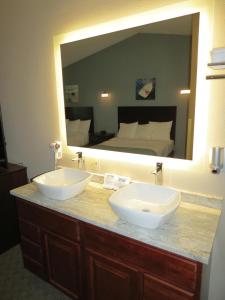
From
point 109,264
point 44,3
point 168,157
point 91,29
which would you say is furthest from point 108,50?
point 109,264

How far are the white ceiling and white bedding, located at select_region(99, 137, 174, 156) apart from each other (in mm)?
743

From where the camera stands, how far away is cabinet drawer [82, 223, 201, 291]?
104cm

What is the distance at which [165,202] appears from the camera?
142 cm

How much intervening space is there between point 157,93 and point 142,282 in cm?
122

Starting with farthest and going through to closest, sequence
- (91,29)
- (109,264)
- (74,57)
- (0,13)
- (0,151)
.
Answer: (0,151) < (0,13) < (74,57) < (91,29) < (109,264)

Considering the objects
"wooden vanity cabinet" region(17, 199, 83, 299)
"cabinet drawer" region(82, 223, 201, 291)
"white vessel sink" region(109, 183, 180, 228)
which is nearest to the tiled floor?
"wooden vanity cabinet" region(17, 199, 83, 299)

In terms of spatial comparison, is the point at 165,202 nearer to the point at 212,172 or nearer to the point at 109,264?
the point at 212,172

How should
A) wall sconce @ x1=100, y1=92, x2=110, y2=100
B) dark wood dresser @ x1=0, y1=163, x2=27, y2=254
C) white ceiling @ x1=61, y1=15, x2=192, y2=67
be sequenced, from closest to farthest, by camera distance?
white ceiling @ x1=61, y1=15, x2=192, y2=67 → wall sconce @ x1=100, y1=92, x2=110, y2=100 → dark wood dresser @ x1=0, y1=163, x2=27, y2=254

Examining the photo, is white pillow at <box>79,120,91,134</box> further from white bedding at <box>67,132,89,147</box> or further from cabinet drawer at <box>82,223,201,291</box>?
cabinet drawer at <box>82,223,201,291</box>

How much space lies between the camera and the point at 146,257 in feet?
3.80

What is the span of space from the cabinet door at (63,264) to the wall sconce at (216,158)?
3.41 feet

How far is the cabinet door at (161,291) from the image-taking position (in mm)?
1068

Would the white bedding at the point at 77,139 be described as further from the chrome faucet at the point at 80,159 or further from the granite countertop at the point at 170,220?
the granite countertop at the point at 170,220

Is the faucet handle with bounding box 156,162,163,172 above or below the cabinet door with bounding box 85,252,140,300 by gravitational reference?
above
